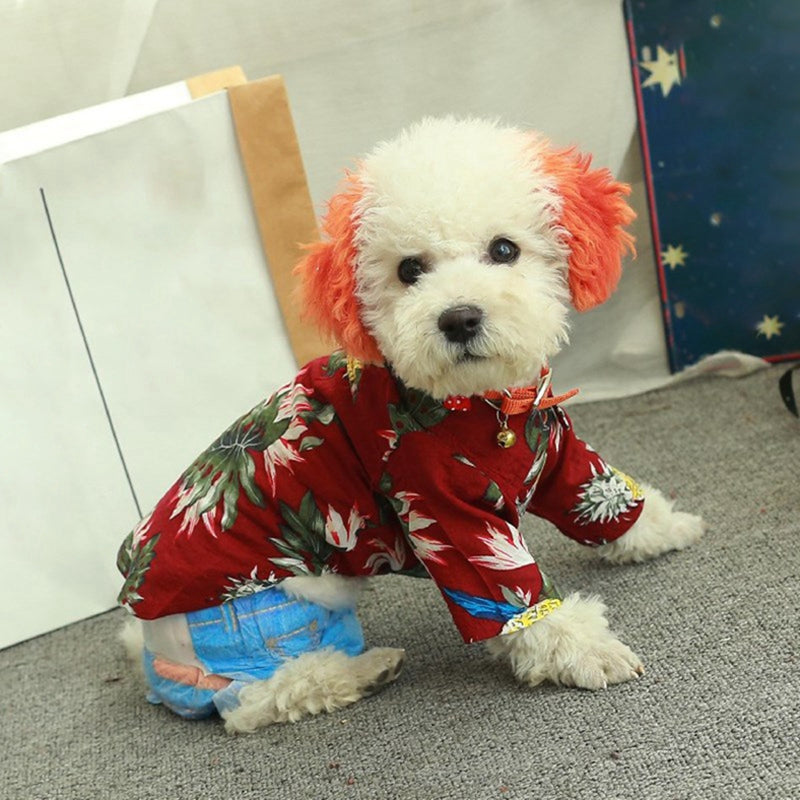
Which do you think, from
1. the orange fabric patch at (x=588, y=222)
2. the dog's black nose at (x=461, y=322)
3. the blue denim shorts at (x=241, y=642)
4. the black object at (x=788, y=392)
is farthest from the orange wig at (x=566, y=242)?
the black object at (x=788, y=392)

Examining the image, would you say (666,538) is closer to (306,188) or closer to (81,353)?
(306,188)

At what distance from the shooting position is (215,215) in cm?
155

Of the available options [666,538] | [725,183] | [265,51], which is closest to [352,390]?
[666,538]

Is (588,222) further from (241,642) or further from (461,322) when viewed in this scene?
(241,642)

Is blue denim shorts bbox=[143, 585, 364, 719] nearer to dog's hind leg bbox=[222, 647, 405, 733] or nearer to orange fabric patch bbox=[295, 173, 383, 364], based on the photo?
dog's hind leg bbox=[222, 647, 405, 733]

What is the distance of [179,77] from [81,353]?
0.50 m

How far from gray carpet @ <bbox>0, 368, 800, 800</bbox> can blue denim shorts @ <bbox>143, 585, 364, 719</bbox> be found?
6cm

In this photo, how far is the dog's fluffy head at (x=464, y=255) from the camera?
3.31 feet

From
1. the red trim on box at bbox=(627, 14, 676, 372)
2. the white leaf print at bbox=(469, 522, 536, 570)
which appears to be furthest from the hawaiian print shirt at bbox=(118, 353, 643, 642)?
the red trim on box at bbox=(627, 14, 676, 372)

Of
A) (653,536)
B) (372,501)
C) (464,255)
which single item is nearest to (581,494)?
(653,536)

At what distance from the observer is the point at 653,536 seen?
52.4 inches

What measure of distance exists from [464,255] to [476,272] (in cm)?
3

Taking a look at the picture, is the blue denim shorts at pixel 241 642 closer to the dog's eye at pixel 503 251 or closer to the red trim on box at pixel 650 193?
the dog's eye at pixel 503 251

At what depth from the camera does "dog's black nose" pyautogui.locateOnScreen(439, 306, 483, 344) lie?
39.1 inches
